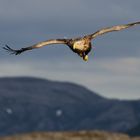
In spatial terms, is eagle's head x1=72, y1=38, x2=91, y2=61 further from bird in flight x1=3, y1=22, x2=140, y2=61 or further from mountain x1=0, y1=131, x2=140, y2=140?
mountain x1=0, y1=131, x2=140, y2=140

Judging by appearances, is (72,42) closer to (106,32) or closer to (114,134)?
(106,32)

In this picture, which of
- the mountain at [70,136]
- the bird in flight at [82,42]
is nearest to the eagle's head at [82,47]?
the bird in flight at [82,42]

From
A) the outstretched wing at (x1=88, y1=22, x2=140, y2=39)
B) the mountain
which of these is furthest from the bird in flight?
the mountain

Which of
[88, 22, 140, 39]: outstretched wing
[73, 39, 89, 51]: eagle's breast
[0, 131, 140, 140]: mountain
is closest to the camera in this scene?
[73, 39, 89, 51]: eagle's breast

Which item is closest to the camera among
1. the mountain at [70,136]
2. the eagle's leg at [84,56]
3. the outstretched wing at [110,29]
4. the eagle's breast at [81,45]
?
the eagle's breast at [81,45]

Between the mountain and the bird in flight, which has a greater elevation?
the bird in flight

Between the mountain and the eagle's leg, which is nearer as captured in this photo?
the eagle's leg

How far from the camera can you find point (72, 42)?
47094mm

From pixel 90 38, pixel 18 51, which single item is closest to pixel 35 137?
pixel 18 51

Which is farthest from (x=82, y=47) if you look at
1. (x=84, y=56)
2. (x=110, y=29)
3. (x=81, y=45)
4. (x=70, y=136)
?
(x=70, y=136)

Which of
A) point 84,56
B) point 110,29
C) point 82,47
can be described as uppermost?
point 110,29

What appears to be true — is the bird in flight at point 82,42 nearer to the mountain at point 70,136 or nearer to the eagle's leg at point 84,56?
the eagle's leg at point 84,56

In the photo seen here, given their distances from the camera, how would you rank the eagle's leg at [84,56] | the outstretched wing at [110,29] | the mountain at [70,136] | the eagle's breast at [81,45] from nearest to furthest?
the eagle's breast at [81,45], the outstretched wing at [110,29], the eagle's leg at [84,56], the mountain at [70,136]

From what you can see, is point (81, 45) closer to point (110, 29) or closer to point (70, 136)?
point (110, 29)
